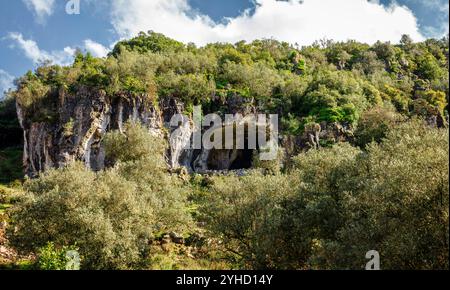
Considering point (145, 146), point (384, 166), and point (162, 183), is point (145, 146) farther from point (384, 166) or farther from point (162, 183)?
point (384, 166)

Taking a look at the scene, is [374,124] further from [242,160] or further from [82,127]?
[82,127]

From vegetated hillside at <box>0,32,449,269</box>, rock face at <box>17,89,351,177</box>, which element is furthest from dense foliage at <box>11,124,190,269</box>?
rock face at <box>17,89,351,177</box>

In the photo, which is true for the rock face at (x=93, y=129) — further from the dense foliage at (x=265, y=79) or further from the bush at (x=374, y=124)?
the bush at (x=374, y=124)

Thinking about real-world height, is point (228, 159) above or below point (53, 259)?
above

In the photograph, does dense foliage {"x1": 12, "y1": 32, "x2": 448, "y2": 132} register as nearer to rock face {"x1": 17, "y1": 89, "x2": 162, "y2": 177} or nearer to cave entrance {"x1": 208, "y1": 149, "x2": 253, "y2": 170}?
rock face {"x1": 17, "y1": 89, "x2": 162, "y2": 177}

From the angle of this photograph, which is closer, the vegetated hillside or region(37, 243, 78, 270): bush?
the vegetated hillside

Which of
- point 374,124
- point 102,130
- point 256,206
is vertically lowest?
point 256,206

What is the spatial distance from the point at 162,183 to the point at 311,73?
223ft

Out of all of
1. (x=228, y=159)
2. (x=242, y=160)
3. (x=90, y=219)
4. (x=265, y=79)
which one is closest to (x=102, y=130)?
(x=228, y=159)

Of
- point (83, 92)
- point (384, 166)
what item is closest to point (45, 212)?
point (384, 166)

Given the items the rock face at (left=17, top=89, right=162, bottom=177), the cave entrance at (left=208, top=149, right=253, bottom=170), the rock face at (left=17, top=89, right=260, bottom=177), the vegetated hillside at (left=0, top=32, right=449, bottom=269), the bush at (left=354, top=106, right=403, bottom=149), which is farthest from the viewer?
the cave entrance at (left=208, top=149, right=253, bottom=170)

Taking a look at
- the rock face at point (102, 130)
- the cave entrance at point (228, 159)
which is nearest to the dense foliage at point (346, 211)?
the rock face at point (102, 130)

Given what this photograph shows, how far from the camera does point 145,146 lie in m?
→ 46.9
